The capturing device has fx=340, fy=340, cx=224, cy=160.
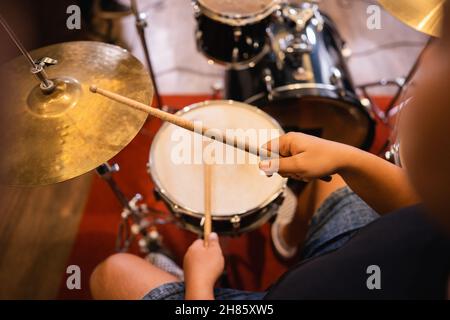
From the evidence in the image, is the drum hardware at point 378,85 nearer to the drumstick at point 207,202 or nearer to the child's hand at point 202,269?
the drumstick at point 207,202

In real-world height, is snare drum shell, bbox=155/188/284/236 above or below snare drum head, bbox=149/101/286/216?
below

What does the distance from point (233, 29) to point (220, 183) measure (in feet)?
1.94

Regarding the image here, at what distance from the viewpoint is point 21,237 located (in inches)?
55.6

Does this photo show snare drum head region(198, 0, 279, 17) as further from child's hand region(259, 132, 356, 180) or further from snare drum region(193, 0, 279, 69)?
child's hand region(259, 132, 356, 180)

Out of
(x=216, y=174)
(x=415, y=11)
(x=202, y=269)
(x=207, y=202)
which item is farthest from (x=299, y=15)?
(x=202, y=269)

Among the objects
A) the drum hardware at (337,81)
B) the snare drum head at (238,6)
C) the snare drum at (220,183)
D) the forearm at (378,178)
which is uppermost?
the snare drum head at (238,6)

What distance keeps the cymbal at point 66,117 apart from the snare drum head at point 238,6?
1.47 feet

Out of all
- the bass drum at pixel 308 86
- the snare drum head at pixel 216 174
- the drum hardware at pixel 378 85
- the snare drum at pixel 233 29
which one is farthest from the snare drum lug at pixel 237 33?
the drum hardware at pixel 378 85

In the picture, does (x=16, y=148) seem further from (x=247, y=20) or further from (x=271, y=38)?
(x=271, y=38)

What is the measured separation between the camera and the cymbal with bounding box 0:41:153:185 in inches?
29.1

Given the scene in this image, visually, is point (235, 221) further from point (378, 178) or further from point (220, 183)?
point (378, 178)

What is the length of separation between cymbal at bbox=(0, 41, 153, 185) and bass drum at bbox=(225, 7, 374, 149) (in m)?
0.54

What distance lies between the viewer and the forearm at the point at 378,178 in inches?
30.1

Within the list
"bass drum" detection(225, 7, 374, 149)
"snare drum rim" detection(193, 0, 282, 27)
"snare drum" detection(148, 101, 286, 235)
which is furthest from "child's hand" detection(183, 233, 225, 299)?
"snare drum rim" detection(193, 0, 282, 27)
